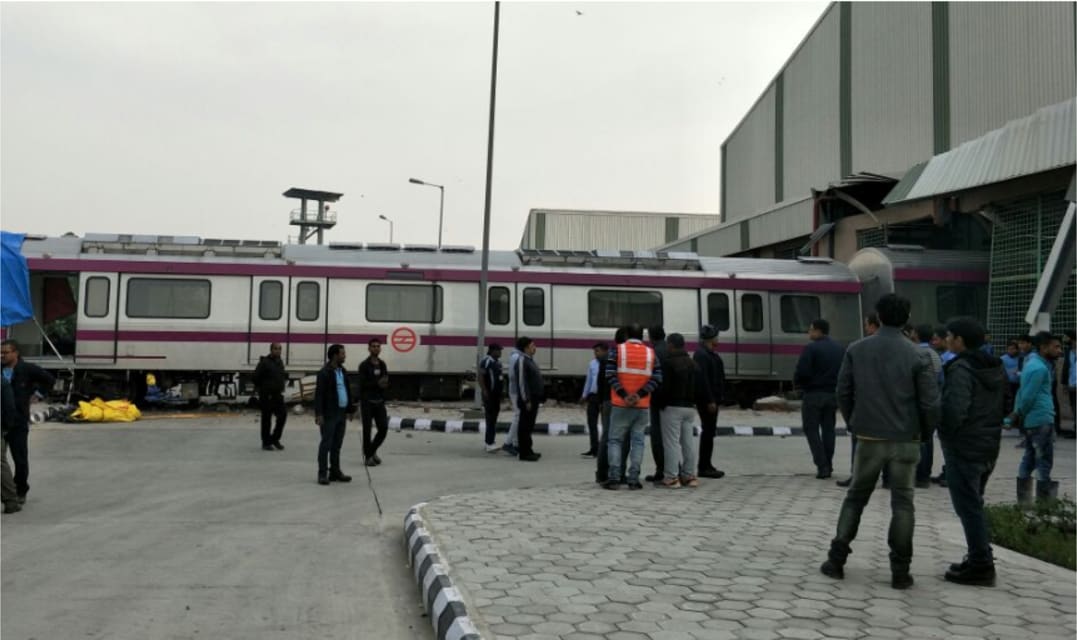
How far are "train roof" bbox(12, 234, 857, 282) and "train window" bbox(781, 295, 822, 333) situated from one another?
538 millimetres

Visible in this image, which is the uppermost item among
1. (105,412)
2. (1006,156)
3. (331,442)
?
(1006,156)

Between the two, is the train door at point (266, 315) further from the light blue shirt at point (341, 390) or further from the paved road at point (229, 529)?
the light blue shirt at point (341, 390)

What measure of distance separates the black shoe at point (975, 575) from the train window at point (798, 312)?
15.4 meters

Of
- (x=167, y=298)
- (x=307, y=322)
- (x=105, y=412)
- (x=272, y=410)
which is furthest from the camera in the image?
(x=307, y=322)

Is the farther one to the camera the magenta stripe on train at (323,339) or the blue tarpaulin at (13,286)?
the magenta stripe on train at (323,339)

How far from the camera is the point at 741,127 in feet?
132

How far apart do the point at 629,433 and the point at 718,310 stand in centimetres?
1131

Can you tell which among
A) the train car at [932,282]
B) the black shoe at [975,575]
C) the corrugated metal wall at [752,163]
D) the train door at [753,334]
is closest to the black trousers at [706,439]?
the black shoe at [975,575]

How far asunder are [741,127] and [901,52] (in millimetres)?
13311

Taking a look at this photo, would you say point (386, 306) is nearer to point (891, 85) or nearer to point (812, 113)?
point (891, 85)

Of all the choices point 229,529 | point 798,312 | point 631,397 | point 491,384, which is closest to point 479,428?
point 491,384

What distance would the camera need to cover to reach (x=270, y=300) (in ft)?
61.6

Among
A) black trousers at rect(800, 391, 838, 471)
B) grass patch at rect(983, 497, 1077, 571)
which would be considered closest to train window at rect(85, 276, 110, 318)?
black trousers at rect(800, 391, 838, 471)

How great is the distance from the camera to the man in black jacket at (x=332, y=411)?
10445 millimetres
